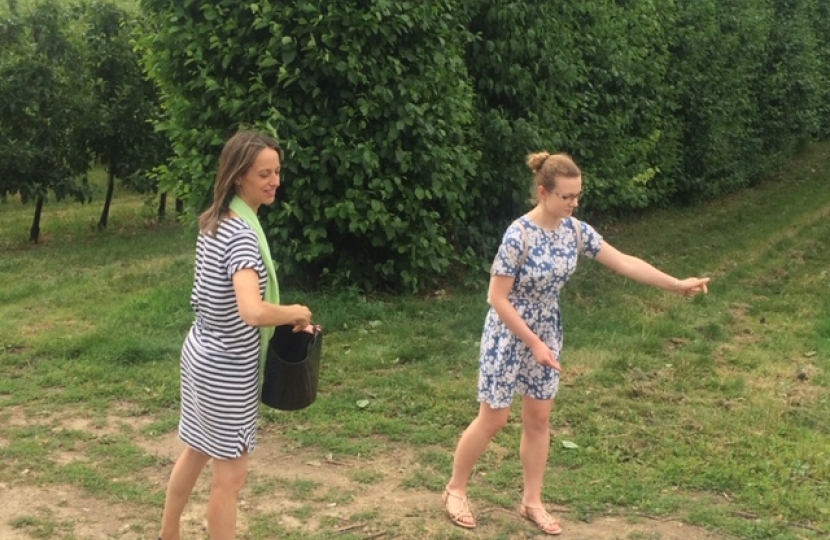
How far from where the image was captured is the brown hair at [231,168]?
345cm

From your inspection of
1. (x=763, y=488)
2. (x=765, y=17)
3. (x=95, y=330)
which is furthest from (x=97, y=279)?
(x=765, y=17)

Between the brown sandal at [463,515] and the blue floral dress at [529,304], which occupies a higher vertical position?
the blue floral dress at [529,304]

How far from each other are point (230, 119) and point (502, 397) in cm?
413

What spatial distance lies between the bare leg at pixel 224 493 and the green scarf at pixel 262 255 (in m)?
0.42

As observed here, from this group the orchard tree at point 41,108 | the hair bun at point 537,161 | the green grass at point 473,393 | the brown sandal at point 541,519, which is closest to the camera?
the hair bun at point 537,161

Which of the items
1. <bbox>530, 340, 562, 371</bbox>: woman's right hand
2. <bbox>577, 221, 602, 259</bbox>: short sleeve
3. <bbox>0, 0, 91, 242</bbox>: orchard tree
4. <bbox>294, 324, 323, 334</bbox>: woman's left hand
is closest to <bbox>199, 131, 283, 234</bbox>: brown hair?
<bbox>294, 324, 323, 334</bbox>: woman's left hand

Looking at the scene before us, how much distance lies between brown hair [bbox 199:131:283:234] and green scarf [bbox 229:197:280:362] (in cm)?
4

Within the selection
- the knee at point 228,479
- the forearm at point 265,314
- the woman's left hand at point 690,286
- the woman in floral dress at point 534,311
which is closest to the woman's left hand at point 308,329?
the forearm at point 265,314

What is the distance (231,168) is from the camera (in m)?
3.47

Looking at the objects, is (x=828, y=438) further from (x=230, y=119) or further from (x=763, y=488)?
(x=230, y=119)

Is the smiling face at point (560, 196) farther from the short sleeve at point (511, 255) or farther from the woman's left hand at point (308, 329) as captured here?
the woman's left hand at point (308, 329)

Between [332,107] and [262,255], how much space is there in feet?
13.7

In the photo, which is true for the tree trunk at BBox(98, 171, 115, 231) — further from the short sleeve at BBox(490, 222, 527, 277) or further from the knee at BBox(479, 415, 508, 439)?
the short sleeve at BBox(490, 222, 527, 277)

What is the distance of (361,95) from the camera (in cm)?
733
